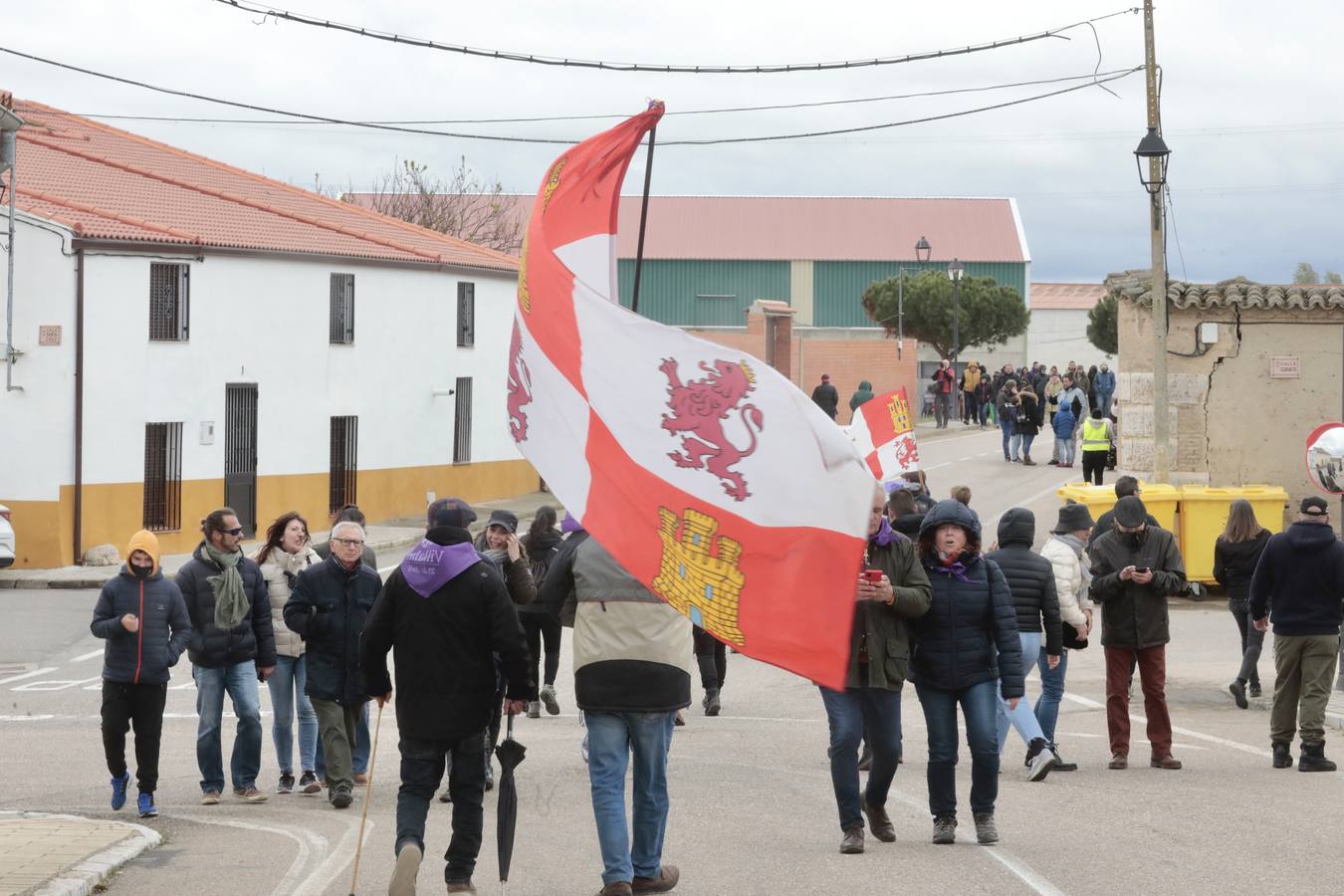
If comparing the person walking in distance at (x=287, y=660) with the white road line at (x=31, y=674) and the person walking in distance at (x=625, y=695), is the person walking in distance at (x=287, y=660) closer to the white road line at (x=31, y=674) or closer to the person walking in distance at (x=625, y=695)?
the person walking in distance at (x=625, y=695)

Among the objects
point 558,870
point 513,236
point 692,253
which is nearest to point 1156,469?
point 558,870

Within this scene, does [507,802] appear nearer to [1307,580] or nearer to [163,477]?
[1307,580]

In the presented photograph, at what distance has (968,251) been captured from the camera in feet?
267

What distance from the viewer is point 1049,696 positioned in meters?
11.3

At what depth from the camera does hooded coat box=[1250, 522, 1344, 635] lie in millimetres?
11430

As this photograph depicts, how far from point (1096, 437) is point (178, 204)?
16901 mm

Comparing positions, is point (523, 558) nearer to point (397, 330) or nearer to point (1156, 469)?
point (1156, 469)

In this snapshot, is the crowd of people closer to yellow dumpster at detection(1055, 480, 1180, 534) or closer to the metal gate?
yellow dumpster at detection(1055, 480, 1180, 534)

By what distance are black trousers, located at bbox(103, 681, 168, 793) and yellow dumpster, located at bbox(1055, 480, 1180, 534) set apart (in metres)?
14.4

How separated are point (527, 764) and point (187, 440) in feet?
61.1

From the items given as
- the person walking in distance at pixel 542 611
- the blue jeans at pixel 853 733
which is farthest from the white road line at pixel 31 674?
the blue jeans at pixel 853 733

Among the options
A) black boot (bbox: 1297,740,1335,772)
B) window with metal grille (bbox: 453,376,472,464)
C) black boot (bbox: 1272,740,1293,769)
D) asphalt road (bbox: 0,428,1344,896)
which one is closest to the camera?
asphalt road (bbox: 0,428,1344,896)

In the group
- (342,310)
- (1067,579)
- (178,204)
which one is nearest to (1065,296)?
(342,310)

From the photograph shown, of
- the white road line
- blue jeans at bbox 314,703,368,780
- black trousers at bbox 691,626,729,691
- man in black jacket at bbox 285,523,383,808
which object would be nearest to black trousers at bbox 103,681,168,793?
man in black jacket at bbox 285,523,383,808
